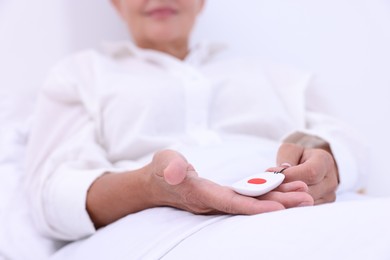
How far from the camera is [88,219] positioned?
2.77 feet

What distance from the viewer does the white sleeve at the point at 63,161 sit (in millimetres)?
871

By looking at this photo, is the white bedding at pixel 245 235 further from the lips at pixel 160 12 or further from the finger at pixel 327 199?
the lips at pixel 160 12

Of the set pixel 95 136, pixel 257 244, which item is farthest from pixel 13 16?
pixel 257 244

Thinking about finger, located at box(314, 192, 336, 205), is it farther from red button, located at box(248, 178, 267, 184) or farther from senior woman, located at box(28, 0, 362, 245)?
red button, located at box(248, 178, 267, 184)

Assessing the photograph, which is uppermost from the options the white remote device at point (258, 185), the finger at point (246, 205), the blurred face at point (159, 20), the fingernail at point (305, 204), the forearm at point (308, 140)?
the blurred face at point (159, 20)

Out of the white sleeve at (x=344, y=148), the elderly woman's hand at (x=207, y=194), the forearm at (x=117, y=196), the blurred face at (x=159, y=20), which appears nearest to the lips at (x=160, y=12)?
the blurred face at (x=159, y=20)

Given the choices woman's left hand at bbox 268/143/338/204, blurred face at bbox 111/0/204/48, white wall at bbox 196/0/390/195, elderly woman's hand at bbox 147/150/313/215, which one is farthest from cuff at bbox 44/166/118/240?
white wall at bbox 196/0/390/195

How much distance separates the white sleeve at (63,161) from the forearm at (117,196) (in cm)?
2

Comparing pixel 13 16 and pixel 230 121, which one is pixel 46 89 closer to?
pixel 230 121

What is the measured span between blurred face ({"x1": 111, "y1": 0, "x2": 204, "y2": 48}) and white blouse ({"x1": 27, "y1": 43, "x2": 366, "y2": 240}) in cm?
7

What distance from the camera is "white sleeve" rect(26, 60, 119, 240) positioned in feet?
2.86

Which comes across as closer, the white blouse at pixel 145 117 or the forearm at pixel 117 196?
the forearm at pixel 117 196

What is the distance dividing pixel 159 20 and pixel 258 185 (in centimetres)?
69

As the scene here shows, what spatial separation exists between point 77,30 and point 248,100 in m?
→ 0.61
